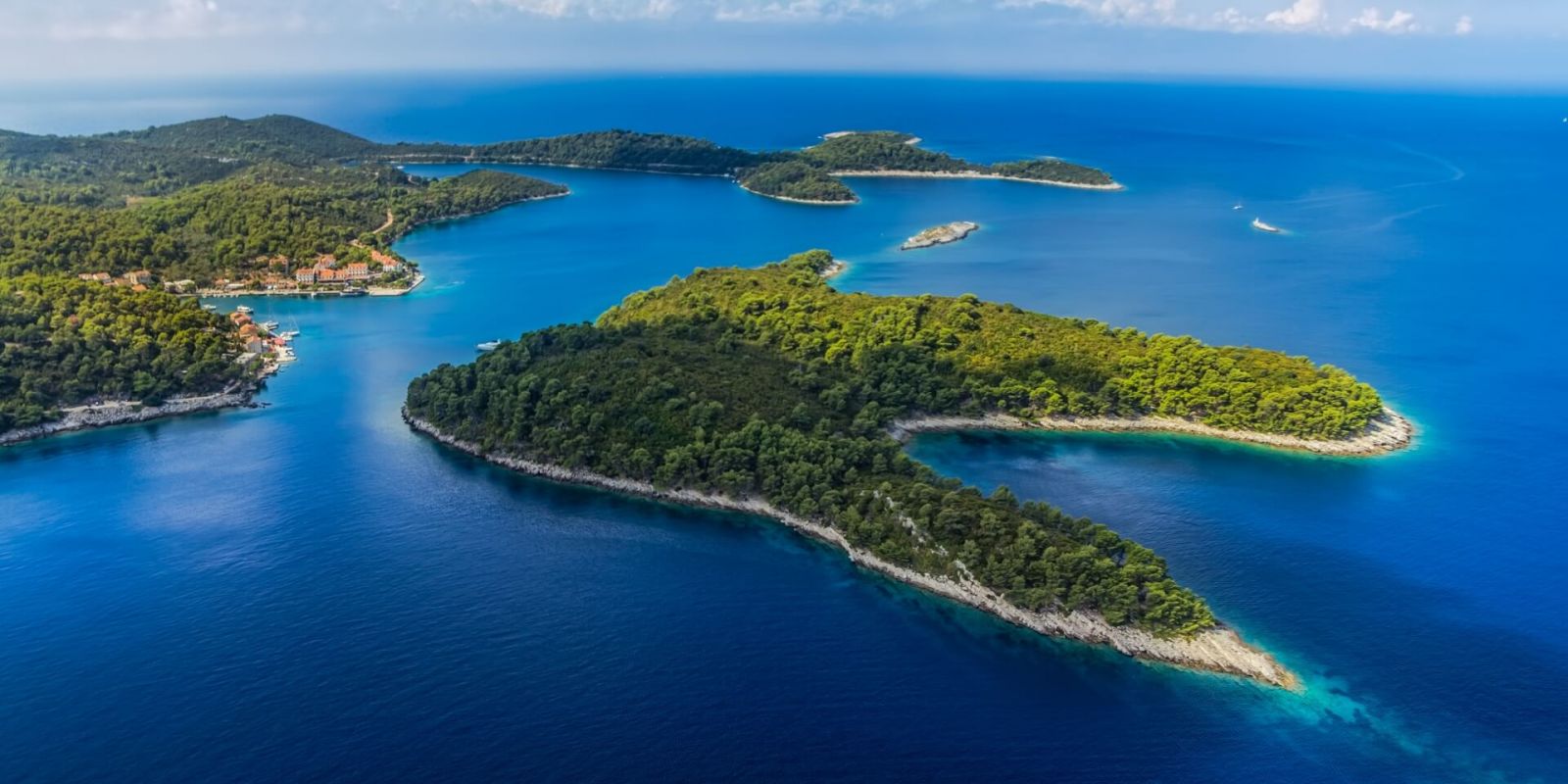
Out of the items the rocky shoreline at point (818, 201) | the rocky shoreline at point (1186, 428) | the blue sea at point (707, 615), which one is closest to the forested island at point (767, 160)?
the rocky shoreline at point (818, 201)

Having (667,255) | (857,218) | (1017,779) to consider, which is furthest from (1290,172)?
(1017,779)

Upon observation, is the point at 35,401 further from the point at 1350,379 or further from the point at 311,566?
the point at 1350,379

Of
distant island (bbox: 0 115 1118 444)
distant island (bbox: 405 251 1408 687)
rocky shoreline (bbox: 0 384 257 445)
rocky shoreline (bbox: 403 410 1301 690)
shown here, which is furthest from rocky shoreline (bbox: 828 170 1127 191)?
rocky shoreline (bbox: 403 410 1301 690)

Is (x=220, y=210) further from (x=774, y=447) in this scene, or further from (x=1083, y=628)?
(x=1083, y=628)

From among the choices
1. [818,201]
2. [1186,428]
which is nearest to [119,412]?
[1186,428]

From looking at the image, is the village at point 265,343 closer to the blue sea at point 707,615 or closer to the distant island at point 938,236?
the blue sea at point 707,615
